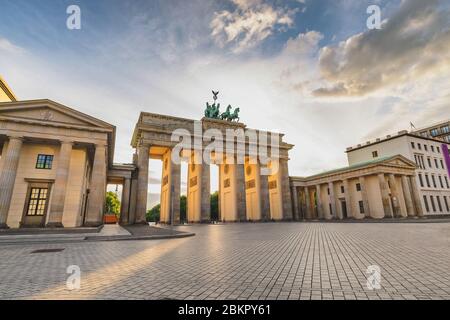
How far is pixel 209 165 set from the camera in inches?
1470

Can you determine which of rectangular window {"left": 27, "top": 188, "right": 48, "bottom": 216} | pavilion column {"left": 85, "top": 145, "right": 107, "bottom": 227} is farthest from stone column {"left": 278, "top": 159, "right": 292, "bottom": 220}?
rectangular window {"left": 27, "top": 188, "right": 48, "bottom": 216}

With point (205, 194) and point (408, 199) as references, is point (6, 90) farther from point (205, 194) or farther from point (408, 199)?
point (408, 199)

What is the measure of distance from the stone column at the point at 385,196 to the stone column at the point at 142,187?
38.1 metres

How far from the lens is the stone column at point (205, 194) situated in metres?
35.1

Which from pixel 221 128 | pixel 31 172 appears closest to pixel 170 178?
pixel 221 128

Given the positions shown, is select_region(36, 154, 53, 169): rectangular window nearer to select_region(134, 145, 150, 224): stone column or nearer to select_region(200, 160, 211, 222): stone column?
select_region(134, 145, 150, 224): stone column

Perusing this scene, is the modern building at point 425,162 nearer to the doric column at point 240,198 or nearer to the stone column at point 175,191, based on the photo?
the doric column at point 240,198

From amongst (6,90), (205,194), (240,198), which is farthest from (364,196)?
(6,90)

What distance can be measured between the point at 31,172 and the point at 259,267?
25.3 meters

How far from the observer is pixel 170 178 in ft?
A: 112

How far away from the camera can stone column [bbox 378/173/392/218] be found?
37.1m

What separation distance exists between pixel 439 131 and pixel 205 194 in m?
75.9

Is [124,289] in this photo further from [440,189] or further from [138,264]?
[440,189]

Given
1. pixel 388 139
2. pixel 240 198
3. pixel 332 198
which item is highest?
pixel 388 139
